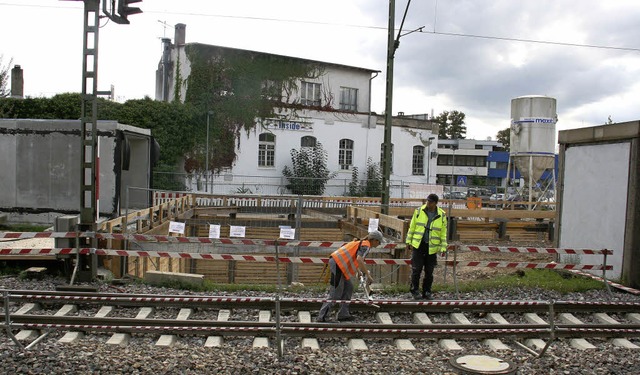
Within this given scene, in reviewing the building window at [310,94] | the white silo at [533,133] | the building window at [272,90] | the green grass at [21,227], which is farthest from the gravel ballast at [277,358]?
the building window at [310,94]

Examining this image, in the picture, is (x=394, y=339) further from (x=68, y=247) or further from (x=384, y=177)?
(x=384, y=177)

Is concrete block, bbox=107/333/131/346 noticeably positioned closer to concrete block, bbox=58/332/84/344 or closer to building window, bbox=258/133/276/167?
concrete block, bbox=58/332/84/344

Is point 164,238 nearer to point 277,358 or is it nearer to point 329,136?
point 277,358

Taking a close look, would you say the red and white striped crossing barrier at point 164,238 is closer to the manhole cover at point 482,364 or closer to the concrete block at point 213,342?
the concrete block at point 213,342

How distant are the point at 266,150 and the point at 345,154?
5777 mm

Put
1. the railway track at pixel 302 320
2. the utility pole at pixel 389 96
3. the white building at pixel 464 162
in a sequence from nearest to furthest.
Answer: the railway track at pixel 302 320 < the utility pole at pixel 389 96 < the white building at pixel 464 162

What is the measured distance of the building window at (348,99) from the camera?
133 feet

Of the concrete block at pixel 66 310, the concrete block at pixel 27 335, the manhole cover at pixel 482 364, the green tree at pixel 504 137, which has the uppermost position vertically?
the green tree at pixel 504 137

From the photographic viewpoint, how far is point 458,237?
24125 millimetres

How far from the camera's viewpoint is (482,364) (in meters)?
6.51

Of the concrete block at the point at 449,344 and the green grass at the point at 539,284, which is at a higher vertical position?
the green grass at the point at 539,284

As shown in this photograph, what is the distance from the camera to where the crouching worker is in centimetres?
834

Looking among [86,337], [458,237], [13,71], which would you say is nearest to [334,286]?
[86,337]

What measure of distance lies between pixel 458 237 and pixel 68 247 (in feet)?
56.6
